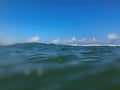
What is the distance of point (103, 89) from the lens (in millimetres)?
5316

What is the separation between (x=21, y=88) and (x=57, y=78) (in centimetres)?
129

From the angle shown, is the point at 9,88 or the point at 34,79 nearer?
the point at 9,88

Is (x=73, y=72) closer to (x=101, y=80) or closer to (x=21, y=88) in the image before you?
(x=101, y=80)

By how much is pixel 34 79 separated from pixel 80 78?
1.42 metres

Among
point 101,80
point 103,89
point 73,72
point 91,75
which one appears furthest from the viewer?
point 73,72

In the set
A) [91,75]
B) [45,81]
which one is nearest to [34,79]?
[45,81]

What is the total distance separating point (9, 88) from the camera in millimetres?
5570

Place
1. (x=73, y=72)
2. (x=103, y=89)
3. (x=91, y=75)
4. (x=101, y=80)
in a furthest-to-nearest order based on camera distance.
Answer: (x=73, y=72) < (x=91, y=75) < (x=101, y=80) < (x=103, y=89)

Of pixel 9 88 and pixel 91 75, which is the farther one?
pixel 91 75

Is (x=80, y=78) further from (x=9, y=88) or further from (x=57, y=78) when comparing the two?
(x=9, y=88)

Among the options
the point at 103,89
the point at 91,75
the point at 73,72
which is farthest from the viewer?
the point at 73,72

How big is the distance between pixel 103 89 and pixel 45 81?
68.9 inches

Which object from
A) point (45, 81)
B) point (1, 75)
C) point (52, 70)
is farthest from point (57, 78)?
point (1, 75)

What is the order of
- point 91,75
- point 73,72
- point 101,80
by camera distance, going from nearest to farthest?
1. point 101,80
2. point 91,75
3. point 73,72
